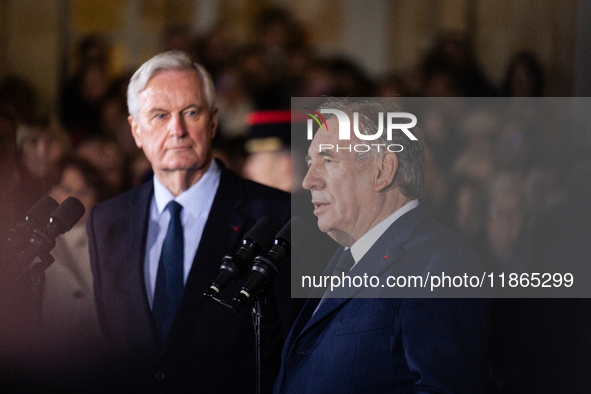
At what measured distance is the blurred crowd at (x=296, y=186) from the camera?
1864 mm

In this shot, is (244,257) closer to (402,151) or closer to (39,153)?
(402,151)

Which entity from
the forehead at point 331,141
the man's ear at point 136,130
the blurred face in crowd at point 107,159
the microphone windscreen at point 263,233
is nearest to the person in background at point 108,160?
the blurred face in crowd at point 107,159

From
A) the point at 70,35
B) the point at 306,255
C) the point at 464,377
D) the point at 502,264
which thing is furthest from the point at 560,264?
the point at 70,35

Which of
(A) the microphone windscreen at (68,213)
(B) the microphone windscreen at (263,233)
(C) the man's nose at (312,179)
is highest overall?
(C) the man's nose at (312,179)

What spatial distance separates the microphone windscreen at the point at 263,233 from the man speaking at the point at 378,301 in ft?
0.47

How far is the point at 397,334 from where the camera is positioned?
1479mm

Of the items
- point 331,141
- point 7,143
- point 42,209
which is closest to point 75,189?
point 42,209

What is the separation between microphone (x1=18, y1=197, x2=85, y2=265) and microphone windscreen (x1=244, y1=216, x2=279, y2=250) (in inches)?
21.6

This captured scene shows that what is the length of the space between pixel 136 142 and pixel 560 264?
1272 mm

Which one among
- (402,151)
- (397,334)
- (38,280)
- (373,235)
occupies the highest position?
(402,151)

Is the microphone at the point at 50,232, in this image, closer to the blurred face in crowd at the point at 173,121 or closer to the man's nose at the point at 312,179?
the blurred face in crowd at the point at 173,121

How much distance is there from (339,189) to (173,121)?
489 mm

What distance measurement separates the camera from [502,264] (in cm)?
181

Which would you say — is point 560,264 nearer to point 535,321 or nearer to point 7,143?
point 535,321
